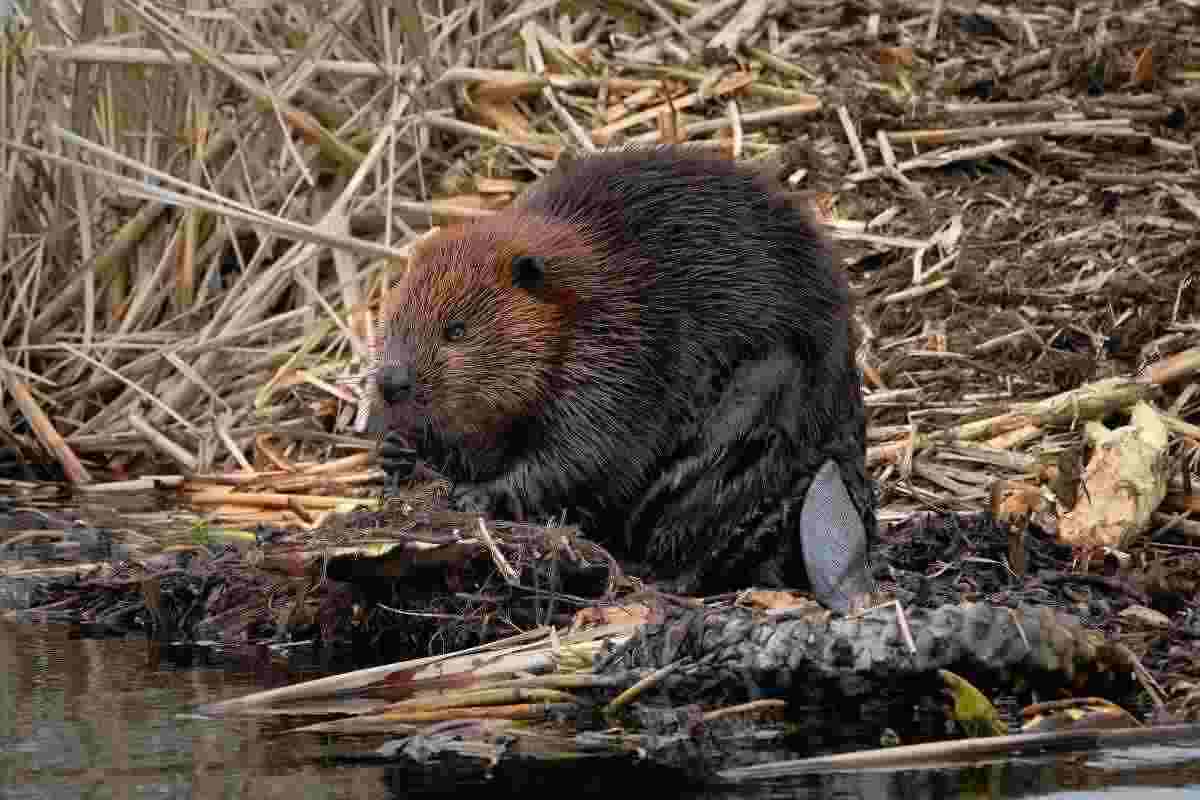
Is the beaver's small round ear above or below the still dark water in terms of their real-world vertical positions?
above

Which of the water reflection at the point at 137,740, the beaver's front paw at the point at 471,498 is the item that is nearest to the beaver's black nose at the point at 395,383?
the beaver's front paw at the point at 471,498

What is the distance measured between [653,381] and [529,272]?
0.37 meters

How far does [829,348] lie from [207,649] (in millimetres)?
1494

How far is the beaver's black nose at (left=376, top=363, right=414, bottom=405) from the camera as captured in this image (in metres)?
4.26

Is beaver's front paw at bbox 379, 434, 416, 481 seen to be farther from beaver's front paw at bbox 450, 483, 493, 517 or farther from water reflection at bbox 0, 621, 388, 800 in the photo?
water reflection at bbox 0, 621, 388, 800

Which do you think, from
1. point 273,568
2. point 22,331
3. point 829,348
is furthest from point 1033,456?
point 22,331

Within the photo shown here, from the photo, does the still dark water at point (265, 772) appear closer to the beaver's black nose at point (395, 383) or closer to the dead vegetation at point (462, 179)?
the beaver's black nose at point (395, 383)

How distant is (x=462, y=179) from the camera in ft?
23.2

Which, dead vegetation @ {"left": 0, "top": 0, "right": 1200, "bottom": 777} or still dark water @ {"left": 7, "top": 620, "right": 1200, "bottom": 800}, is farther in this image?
dead vegetation @ {"left": 0, "top": 0, "right": 1200, "bottom": 777}

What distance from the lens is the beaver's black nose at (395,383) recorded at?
14.0 ft

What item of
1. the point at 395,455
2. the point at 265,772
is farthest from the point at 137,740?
the point at 395,455

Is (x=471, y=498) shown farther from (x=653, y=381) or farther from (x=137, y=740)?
(x=137, y=740)

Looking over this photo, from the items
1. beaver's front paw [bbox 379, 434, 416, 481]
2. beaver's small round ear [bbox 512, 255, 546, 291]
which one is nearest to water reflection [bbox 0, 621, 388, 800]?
beaver's front paw [bbox 379, 434, 416, 481]

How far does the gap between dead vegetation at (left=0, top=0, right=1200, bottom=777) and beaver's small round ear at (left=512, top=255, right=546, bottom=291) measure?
5.28 ft
